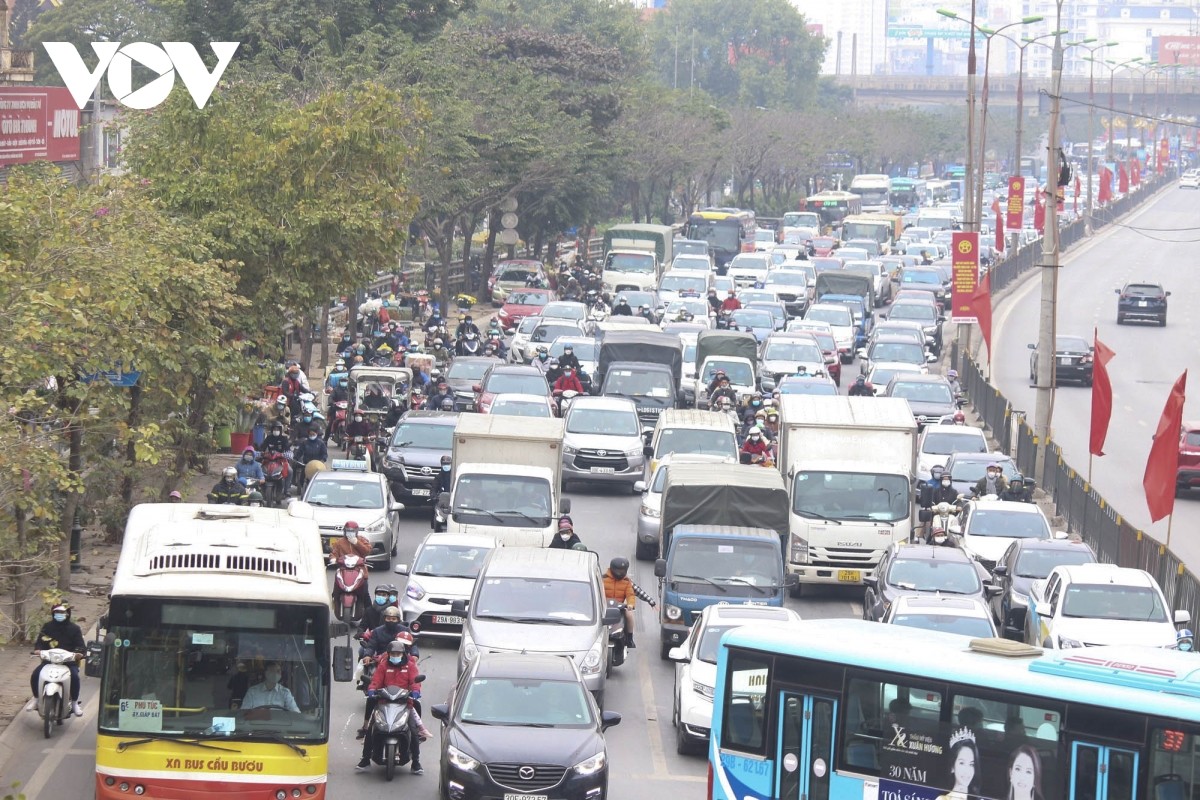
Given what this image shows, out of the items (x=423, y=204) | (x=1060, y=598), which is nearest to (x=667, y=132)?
(x=423, y=204)

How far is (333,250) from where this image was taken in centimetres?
2880

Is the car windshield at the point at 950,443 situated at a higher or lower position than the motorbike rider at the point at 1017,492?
higher

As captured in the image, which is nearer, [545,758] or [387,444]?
[545,758]

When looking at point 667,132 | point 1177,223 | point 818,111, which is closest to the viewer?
point 667,132

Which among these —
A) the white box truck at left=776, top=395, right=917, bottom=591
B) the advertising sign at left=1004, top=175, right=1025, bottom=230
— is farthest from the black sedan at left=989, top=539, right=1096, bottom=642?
the advertising sign at left=1004, top=175, right=1025, bottom=230

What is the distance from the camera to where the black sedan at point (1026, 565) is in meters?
23.2

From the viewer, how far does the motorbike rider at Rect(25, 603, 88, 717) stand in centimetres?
1760

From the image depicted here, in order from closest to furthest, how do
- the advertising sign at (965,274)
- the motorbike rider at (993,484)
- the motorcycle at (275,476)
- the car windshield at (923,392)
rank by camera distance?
1. the motorcycle at (275,476)
2. the motorbike rider at (993,484)
3. the car windshield at (923,392)
4. the advertising sign at (965,274)

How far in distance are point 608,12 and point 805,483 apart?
7920cm

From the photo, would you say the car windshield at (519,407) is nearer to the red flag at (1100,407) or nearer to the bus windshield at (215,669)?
the red flag at (1100,407)

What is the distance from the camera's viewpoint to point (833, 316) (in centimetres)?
5234

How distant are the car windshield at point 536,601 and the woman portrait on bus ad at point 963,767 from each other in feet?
23.1

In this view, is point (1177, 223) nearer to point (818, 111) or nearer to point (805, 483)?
point (818, 111)

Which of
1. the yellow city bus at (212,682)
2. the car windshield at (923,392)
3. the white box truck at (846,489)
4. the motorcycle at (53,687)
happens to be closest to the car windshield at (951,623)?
the white box truck at (846,489)
